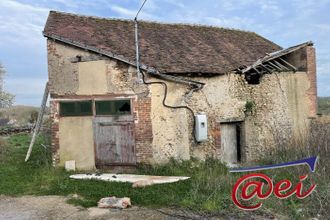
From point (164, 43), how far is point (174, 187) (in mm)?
7028

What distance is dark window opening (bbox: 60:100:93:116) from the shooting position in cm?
1405

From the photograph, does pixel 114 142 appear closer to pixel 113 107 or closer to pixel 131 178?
pixel 113 107

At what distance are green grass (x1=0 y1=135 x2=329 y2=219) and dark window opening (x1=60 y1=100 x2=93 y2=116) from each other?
2.08 meters

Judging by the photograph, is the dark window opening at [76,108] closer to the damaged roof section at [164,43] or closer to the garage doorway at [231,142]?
the damaged roof section at [164,43]

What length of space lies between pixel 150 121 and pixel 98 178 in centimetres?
262

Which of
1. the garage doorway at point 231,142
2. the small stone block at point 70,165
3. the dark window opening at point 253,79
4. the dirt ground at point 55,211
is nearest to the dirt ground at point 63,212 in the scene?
the dirt ground at point 55,211

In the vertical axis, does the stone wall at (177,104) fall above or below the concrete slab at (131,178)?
above

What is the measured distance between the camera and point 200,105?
14.4 m

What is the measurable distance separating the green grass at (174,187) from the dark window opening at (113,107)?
6.83 ft

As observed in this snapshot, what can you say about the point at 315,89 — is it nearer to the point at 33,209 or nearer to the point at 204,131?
Answer: the point at 204,131

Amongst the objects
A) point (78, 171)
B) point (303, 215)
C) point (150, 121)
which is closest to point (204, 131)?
point (150, 121)

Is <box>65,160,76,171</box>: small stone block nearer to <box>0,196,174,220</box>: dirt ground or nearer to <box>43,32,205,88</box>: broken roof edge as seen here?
<box>0,196,174,220</box>: dirt ground

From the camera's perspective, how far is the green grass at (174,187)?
8.87 metres

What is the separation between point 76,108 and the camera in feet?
46.4
